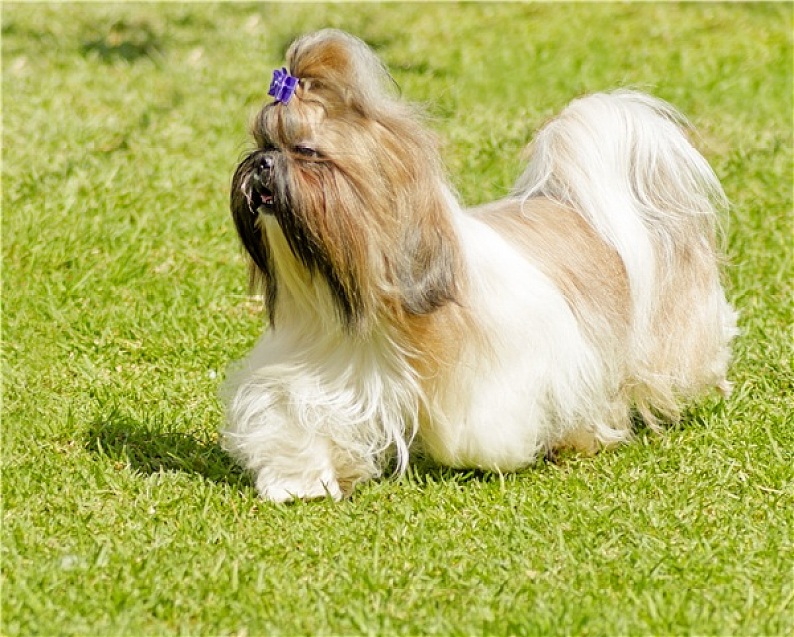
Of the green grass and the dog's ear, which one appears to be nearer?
the green grass

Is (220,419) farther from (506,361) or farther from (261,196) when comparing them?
(261,196)

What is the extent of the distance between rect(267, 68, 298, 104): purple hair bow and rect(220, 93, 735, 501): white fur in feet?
1.40

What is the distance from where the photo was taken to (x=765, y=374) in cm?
564

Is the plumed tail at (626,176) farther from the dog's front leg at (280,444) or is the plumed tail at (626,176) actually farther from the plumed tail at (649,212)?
the dog's front leg at (280,444)

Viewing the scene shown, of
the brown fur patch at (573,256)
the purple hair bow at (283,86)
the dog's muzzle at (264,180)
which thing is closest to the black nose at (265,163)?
the dog's muzzle at (264,180)

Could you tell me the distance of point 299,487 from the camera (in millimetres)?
4508

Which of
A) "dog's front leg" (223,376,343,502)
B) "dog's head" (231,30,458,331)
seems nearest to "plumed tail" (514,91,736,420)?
"dog's head" (231,30,458,331)

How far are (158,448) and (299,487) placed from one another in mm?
794

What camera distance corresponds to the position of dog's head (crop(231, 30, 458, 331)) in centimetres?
388

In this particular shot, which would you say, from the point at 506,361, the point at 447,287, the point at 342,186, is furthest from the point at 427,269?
the point at 506,361

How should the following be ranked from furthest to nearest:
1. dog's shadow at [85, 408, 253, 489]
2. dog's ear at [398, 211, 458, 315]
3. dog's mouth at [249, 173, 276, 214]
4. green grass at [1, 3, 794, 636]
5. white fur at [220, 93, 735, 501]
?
dog's shadow at [85, 408, 253, 489] → white fur at [220, 93, 735, 501] → dog's ear at [398, 211, 458, 315] → dog's mouth at [249, 173, 276, 214] → green grass at [1, 3, 794, 636]

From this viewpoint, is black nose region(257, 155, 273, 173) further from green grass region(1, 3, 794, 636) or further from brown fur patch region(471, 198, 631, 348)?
brown fur patch region(471, 198, 631, 348)

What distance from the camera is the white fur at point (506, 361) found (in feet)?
14.2

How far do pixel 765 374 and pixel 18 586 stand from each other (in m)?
3.44
